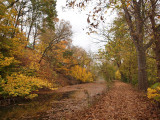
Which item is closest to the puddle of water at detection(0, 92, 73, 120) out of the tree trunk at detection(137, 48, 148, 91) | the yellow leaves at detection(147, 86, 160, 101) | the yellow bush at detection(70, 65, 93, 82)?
the yellow leaves at detection(147, 86, 160, 101)

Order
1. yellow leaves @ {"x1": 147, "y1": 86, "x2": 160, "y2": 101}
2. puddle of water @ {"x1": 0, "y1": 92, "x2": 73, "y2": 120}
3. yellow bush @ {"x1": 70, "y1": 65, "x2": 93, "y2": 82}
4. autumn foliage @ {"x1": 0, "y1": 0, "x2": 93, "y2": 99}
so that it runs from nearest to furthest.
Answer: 1. yellow leaves @ {"x1": 147, "y1": 86, "x2": 160, "y2": 101}
2. puddle of water @ {"x1": 0, "y1": 92, "x2": 73, "y2": 120}
3. autumn foliage @ {"x1": 0, "y1": 0, "x2": 93, "y2": 99}
4. yellow bush @ {"x1": 70, "y1": 65, "x2": 93, "y2": 82}

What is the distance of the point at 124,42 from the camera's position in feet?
22.6

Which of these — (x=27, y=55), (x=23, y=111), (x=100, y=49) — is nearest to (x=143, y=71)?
(x=100, y=49)

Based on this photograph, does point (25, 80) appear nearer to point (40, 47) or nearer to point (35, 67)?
point (35, 67)

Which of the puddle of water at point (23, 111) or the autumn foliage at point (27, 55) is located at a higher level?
the autumn foliage at point (27, 55)

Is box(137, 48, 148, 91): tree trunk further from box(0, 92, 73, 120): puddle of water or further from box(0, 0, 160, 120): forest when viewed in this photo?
box(0, 92, 73, 120): puddle of water

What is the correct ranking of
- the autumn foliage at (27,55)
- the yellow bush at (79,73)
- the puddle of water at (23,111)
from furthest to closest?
the yellow bush at (79,73) < the autumn foliage at (27,55) < the puddle of water at (23,111)

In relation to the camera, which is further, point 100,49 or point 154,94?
point 100,49

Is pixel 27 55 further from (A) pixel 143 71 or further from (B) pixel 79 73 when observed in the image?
(B) pixel 79 73

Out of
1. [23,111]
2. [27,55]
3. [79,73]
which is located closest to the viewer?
[23,111]

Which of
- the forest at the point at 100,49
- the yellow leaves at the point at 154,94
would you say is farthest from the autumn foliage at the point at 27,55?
the yellow leaves at the point at 154,94

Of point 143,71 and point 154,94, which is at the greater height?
point 143,71

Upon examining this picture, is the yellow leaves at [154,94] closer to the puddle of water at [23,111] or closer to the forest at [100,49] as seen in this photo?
the forest at [100,49]

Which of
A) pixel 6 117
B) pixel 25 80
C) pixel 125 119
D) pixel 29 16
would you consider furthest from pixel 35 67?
pixel 29 16
